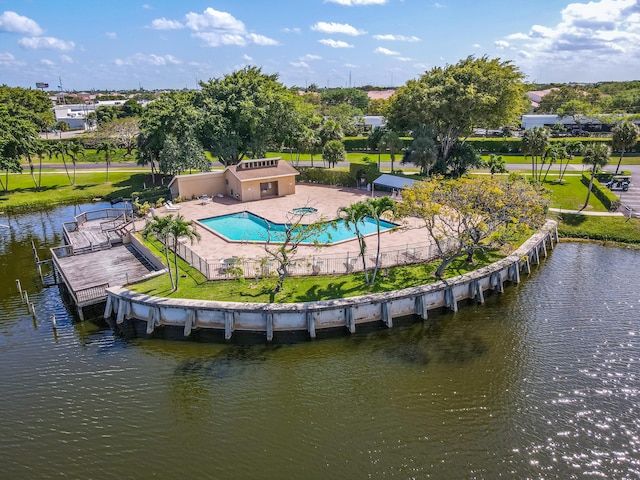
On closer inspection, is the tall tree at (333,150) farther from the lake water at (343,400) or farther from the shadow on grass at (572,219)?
the lake water at (343,400)

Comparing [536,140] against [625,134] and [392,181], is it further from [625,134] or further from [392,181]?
[392,181]

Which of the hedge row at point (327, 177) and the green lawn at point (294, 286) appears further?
the hedge row at point (327, 177)

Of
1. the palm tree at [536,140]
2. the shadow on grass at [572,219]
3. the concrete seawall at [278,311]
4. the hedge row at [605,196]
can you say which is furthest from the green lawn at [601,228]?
the concrete seawall at [278,311]

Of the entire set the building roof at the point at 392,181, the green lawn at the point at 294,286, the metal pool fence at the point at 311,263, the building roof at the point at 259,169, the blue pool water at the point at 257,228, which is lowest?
the green lawn at the point at 294,286

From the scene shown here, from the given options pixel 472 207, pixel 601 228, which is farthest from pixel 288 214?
pixel 601 228

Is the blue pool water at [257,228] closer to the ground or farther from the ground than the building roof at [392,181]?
closer to the ground

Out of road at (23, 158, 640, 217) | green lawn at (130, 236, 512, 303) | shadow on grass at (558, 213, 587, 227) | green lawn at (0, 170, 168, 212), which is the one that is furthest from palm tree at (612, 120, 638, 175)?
green lawn at (0, 170, 168, 212)

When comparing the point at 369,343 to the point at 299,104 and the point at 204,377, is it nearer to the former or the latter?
the point at 204,377

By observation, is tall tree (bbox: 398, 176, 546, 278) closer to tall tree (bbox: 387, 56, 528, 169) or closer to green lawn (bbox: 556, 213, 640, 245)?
green lawn (bbox: 556, 213, 640, 245)
